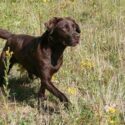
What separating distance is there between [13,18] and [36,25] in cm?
68

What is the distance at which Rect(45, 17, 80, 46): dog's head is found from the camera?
19.7ft

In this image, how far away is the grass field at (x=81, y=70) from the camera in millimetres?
5289

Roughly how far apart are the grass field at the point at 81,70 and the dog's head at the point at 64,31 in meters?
0.56

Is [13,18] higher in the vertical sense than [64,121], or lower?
higher

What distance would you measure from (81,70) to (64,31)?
1058 mm

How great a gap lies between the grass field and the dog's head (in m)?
0.56

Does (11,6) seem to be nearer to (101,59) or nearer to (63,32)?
(101,59)

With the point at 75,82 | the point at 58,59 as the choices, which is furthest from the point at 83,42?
the point at 58,59

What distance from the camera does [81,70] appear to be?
277 inches

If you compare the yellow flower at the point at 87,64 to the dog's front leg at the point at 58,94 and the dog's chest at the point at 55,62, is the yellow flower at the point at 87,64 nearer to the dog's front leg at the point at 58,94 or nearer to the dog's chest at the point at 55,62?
the dog's chest at the point at 55,62

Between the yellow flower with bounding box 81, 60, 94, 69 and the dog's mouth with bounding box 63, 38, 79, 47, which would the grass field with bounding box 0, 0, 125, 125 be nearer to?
the yellow flower with bounding box 81, 60, 94, 69

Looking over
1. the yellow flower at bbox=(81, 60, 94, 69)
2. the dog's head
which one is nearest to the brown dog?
the dog's head

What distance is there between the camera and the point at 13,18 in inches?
362

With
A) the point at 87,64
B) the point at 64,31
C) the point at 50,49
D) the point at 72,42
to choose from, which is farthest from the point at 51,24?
the point at 87,64
